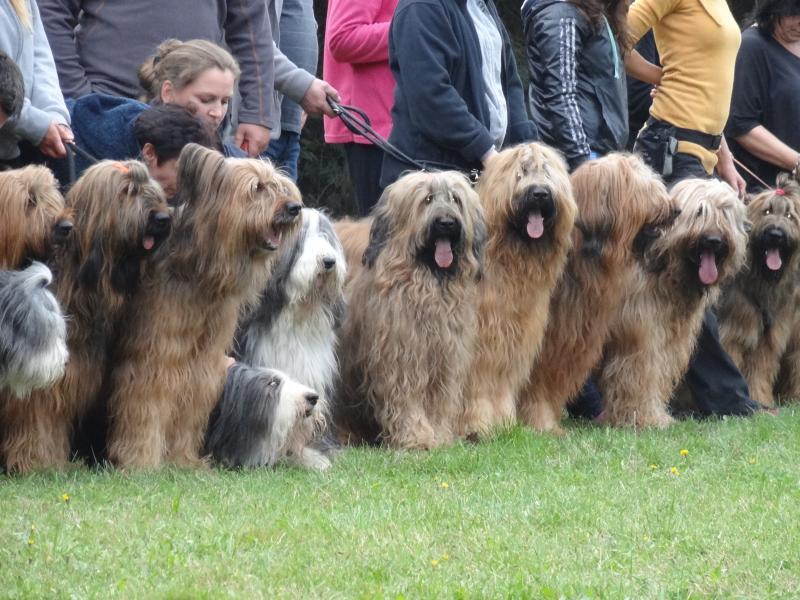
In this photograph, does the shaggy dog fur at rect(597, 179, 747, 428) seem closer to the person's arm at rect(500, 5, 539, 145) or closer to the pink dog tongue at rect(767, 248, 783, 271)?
the pink dog tongue at rect(767, 248, 783, 271)

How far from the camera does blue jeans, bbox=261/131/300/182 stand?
8.74 metres

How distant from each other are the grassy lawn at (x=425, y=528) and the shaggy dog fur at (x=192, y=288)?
10.5 inches

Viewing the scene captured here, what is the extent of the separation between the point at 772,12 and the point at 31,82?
4865 mm

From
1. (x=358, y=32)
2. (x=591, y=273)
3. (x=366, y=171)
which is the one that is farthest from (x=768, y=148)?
(x=358, y=32)

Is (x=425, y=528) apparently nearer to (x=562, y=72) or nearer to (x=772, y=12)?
(x=562, y=72)

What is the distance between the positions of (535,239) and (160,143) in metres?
1.81

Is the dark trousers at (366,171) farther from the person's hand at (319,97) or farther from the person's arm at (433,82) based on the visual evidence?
the person's arm at (433,82)

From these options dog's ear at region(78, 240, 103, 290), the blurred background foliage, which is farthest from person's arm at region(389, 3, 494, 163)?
the blurred background foliage

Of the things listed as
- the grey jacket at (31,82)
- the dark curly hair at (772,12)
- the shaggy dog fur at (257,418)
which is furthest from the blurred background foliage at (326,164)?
the shaggy dog fur at (257,418)

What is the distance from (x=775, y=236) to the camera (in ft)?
28.0

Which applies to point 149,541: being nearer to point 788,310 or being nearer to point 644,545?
Result: point 644,545

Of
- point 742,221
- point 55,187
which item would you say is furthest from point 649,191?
point 55,187

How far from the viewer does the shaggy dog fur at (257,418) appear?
6359 mm

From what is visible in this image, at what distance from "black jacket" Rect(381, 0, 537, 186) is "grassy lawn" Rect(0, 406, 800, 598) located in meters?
1.55
